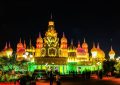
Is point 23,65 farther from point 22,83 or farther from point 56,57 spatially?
point 22,83

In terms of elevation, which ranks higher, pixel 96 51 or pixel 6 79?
pixel 96 51

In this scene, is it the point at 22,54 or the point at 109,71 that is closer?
the point at 109,71

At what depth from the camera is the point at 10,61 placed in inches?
2190

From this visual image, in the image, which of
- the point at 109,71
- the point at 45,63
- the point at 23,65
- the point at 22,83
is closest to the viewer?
the point at 22,83

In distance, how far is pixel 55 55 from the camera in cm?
6856

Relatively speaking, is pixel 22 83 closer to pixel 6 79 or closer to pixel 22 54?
pixel 6 79

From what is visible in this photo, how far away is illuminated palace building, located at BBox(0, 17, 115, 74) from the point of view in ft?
220

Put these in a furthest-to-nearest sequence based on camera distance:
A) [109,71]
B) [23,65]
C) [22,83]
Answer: [23,65] → [109,71] → [22,83]

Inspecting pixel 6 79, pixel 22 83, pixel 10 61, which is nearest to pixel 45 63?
pixel 10 61

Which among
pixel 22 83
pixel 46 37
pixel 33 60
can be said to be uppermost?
pixel 46 37

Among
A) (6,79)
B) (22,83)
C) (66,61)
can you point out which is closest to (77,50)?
(66,61)

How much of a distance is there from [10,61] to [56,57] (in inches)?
576

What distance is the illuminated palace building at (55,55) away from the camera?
67125mm

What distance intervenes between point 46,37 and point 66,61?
763 centimetres
